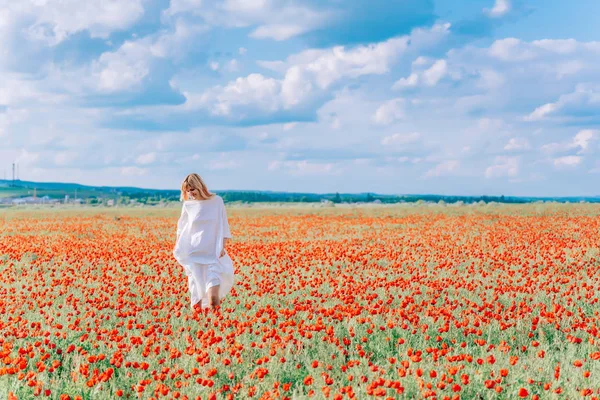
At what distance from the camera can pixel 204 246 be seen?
9508mm

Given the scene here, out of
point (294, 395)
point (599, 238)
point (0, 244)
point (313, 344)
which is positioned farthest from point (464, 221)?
point (294, 395)

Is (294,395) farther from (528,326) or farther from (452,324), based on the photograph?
(528,326)

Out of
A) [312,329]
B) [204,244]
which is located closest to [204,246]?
[204,244]

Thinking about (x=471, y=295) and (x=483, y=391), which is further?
(x=471, y=295)

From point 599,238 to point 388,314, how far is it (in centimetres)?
1492

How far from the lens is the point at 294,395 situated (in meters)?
5.65

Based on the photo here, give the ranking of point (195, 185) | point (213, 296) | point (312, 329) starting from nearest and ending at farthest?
point (312, 329) < point (195, 185) < point (213, 296)

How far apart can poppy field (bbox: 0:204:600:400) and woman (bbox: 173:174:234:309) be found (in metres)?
0.40

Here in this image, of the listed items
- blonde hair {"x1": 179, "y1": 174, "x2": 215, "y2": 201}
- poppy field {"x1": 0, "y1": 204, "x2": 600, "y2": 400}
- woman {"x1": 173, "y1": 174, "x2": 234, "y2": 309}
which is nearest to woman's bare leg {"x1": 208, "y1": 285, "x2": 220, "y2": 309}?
woman {"x1": 173, "y1": 174, "x2": 234, "y2": 309}

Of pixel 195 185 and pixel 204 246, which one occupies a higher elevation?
pixel 195 185

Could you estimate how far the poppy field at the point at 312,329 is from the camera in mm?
6008

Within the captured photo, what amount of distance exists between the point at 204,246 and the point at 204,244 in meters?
0.03

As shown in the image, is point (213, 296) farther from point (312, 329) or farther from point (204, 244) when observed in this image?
point (312, 329)

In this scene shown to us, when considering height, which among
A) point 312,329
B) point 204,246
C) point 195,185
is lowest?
point 312,329
